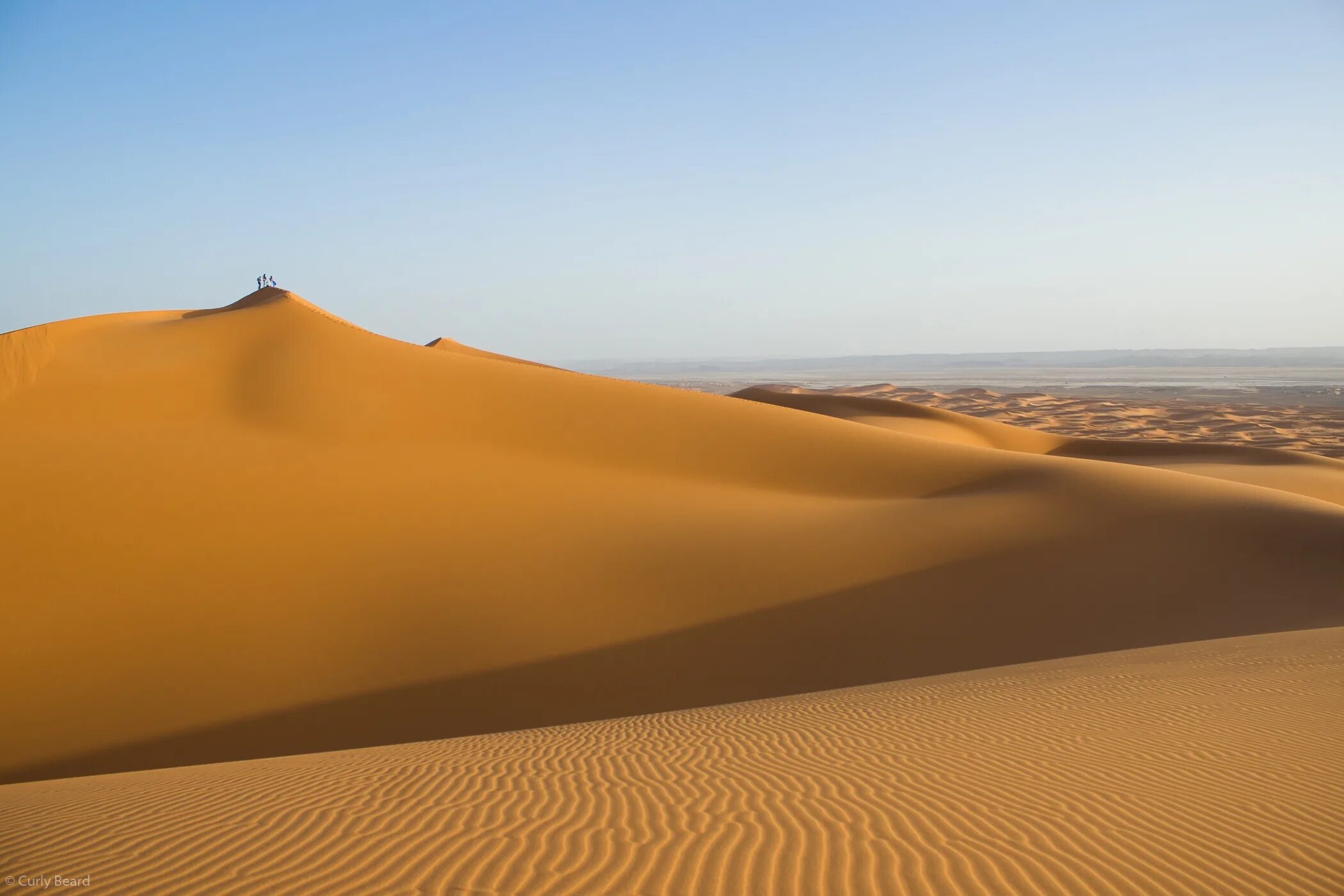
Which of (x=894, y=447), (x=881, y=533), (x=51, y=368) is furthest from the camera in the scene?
(x=894, y=447)

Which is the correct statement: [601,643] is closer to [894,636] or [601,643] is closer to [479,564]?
[479,564]

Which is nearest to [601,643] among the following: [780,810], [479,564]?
[479,564]

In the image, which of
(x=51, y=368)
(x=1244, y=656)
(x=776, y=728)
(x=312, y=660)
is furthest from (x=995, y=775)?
(x=51, y=368)

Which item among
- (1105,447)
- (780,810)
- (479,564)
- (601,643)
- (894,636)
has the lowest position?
(894,636)

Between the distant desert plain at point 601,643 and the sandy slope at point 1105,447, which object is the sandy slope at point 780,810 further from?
the sandy slope at point 1105,447

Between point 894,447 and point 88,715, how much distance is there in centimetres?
A: 1765

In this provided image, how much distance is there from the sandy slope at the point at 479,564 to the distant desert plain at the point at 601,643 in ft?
0.23

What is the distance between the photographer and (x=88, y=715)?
31.6 feet

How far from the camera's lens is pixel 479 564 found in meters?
13.3

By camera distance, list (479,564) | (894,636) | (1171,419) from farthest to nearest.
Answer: (1171,419), (479,564), (894,636)

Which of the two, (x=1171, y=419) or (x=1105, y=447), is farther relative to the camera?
(x=1171, y=419)

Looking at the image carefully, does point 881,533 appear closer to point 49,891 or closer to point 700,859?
point 700,859

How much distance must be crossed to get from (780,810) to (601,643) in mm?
6809

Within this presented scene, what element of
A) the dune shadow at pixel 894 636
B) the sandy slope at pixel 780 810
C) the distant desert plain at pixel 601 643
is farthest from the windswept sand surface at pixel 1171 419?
the sandy slope at pixel 780 810
